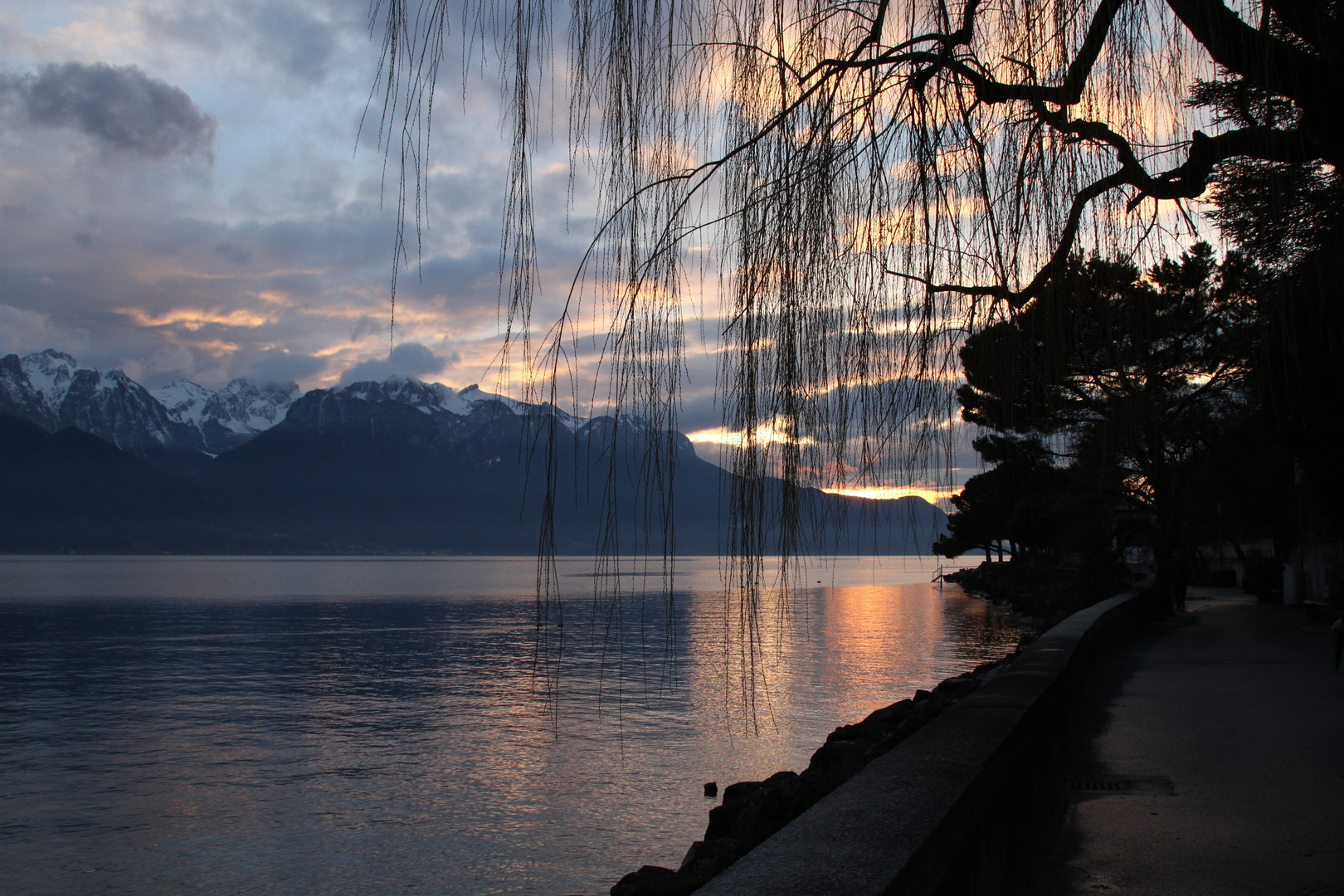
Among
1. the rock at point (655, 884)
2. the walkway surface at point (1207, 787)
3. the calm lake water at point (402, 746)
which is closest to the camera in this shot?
the walkway surface at point (1207, 787)

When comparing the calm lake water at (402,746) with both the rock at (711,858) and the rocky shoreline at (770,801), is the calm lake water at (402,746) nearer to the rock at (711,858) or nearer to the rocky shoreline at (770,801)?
the rocky shoreline at (770,801)

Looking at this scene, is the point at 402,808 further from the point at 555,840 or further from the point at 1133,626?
the point at 1133,626

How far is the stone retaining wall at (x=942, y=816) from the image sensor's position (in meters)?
2.40

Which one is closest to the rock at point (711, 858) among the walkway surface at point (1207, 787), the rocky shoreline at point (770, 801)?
the rocky shoreline at point (770, 801)

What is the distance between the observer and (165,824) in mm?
12539

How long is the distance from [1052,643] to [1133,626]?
979 centimetres

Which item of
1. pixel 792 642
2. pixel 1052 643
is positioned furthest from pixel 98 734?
pixel 792 642

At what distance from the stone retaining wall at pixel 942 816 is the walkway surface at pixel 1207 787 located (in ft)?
0.94

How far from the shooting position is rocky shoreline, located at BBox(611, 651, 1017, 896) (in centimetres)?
783

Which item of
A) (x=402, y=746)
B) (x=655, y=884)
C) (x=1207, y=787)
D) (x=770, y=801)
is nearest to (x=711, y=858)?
(x=655, y=884)

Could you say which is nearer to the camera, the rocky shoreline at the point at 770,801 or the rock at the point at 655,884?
the rock at the point at 655,884

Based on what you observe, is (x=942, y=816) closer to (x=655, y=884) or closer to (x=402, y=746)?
(x=655, y=884)

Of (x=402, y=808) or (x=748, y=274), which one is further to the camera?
(x=402, y=808)

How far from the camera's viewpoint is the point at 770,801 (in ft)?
29.4
